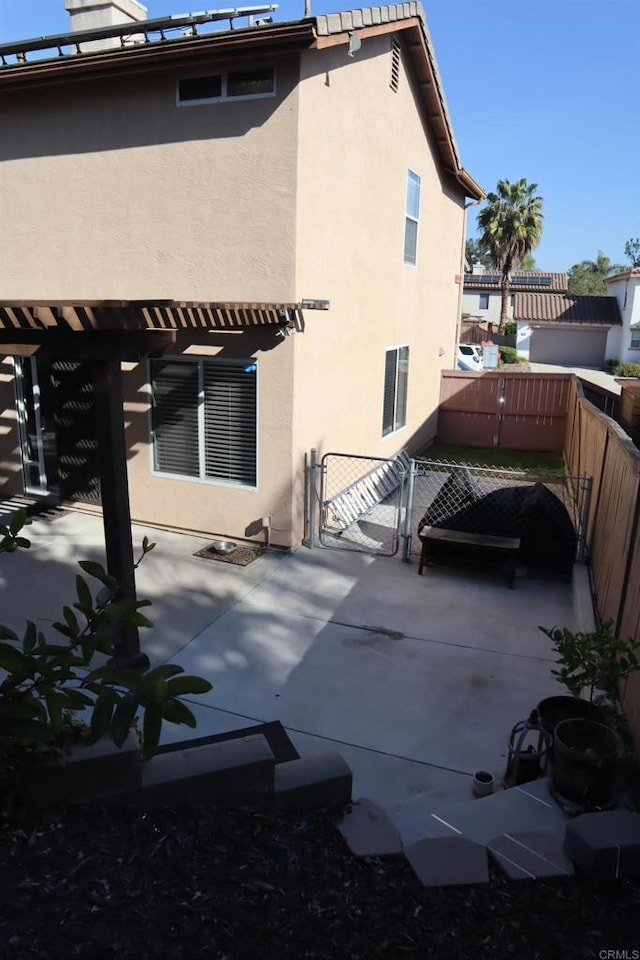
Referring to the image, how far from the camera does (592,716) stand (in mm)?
3996

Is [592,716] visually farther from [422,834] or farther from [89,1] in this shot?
[89,1]

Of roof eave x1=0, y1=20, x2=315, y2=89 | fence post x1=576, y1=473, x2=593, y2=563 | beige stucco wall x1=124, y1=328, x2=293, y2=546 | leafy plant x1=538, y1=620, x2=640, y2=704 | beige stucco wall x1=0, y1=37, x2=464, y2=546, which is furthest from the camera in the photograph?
beige stucco wall x1=124, y1=328, x2=293, y2=546

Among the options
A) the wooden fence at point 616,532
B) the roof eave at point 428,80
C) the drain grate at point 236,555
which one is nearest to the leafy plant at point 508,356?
the roof eave at point 428,80

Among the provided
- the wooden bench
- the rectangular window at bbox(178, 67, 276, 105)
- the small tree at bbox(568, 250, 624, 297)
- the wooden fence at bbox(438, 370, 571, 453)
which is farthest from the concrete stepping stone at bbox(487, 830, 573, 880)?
the small tree at bbox(568, 250, 624, 297)

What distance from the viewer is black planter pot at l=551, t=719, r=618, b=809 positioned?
3453 millimetres

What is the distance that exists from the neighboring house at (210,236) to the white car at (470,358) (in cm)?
1687

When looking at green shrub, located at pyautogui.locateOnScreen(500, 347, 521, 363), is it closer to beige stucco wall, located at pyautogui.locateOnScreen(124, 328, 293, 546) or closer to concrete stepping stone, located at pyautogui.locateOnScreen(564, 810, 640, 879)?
beige stucco wall, located at pyautogui.locateOnScreen(124, 328, 293, 546)

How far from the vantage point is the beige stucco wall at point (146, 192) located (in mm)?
7602

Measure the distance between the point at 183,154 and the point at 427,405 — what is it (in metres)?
9.27

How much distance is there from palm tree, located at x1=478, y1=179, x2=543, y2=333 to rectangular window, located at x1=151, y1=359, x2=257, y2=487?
37388 mm

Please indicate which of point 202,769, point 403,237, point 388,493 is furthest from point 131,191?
point 202,769

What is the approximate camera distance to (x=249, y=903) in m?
2.60

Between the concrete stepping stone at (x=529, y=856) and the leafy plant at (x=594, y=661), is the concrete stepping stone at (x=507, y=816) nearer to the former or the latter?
the concrete stepping stone at (x=529, y=856)

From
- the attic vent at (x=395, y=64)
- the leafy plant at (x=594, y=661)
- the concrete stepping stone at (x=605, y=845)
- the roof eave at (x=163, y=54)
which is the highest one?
the attic vent at (x=395, y=64)
